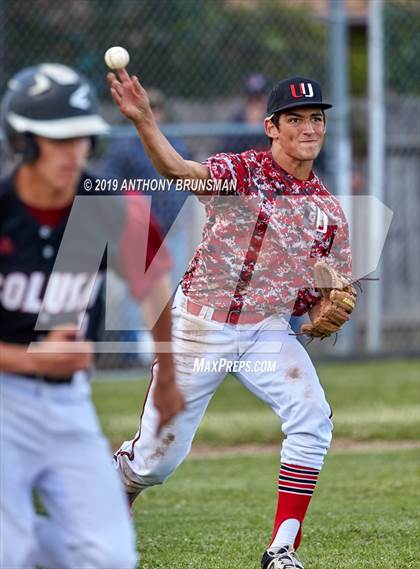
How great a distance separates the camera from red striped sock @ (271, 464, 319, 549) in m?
5.31

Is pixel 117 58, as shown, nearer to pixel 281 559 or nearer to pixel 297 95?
pixel 297 95

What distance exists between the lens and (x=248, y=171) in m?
5.48

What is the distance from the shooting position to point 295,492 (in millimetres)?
5316

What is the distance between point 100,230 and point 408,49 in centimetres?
831

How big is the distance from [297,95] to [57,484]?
2469 mm

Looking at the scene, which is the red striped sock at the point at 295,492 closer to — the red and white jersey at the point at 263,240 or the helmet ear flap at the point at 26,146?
the red and white jersey at the point at 263,240

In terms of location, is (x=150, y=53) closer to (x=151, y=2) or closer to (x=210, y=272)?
(x=151, y=2)

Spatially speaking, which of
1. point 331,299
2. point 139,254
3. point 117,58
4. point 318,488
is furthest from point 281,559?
point 318,488

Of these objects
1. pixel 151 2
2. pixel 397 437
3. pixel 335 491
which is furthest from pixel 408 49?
pixel 335 491

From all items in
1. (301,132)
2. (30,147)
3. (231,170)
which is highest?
(301,132)

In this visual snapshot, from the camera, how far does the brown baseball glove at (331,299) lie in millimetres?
5438

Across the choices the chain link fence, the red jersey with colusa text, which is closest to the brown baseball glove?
the red jersey with colusa text

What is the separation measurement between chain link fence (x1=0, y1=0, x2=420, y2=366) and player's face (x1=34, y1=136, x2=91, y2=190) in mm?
6920

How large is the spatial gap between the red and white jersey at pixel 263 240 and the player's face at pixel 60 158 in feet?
5.41
